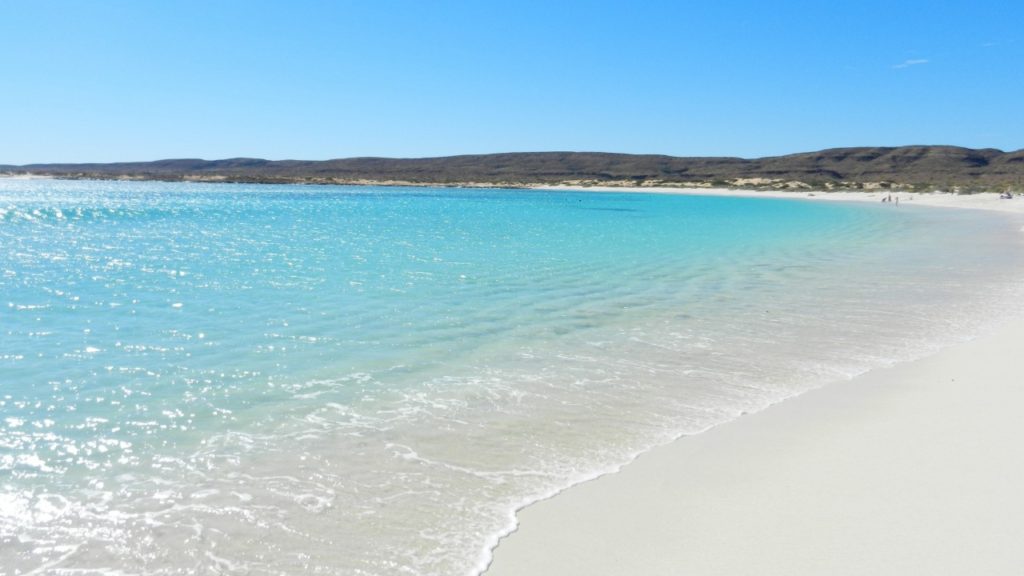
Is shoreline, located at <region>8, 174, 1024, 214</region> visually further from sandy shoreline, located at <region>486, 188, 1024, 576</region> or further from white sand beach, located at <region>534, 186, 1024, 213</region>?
sandy shoreline, located at <region>486, 188, 1024, 576</region>

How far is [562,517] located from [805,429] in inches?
108

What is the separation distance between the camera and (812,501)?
4867 millimetres

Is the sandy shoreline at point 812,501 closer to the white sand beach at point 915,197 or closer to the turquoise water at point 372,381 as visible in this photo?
the turquoise water at point 372,381

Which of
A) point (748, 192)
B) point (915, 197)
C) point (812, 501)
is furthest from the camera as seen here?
point (748, 192)

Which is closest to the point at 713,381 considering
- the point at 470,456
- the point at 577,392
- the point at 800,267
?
the point at 577,392

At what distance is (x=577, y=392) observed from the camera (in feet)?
24.5

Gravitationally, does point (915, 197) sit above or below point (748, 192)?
below

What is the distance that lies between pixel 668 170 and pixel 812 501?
475ft

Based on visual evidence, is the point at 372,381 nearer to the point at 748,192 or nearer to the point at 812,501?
the point at 812,501

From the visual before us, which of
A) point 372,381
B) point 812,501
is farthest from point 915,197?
point 812,501

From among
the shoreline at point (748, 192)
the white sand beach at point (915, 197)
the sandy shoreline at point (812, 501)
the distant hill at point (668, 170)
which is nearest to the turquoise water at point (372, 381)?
the sandy shoreline at point (812, 501)

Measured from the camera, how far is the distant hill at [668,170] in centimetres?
10812

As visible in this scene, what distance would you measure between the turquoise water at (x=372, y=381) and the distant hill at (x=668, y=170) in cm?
7891

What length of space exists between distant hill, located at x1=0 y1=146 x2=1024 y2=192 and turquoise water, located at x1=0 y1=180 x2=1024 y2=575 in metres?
78.9
